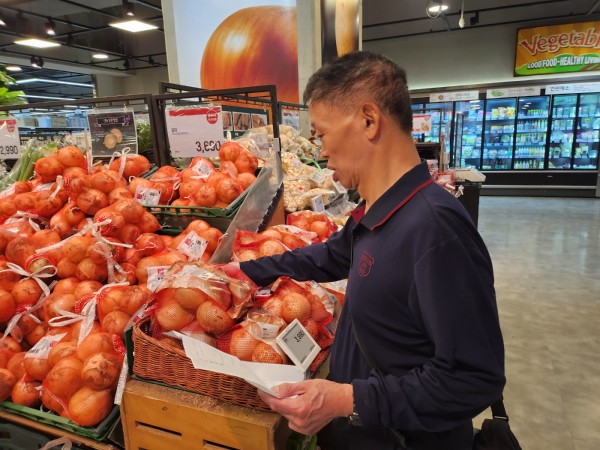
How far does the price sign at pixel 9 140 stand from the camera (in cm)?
298

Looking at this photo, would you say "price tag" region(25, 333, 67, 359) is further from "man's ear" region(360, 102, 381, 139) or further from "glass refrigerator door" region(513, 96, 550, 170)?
"glass refrigerator door" region(513, 96, 550, 170)

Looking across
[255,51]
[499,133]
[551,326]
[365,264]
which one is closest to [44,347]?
[365,264]

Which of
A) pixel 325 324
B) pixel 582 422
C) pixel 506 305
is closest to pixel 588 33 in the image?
pixel 506 305

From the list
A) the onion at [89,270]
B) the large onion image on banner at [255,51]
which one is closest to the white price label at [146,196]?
the onion at [89,270]

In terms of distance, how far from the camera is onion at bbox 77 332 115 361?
4.46 ft

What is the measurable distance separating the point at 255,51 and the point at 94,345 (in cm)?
487

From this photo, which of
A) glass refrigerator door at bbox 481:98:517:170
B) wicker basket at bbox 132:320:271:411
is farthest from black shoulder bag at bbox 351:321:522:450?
glass refrigerator door at bbox 481:98:517:170

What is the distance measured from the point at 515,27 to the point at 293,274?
11539 mm

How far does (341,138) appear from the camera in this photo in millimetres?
975

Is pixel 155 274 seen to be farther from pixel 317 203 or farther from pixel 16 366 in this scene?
pixel 317 203

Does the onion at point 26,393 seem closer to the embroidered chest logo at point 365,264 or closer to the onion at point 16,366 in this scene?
the onion at point 16,366

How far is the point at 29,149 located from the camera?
9.14ft

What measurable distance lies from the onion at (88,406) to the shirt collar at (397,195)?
3.25 ft

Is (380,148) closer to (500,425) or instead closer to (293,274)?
(293,274)
